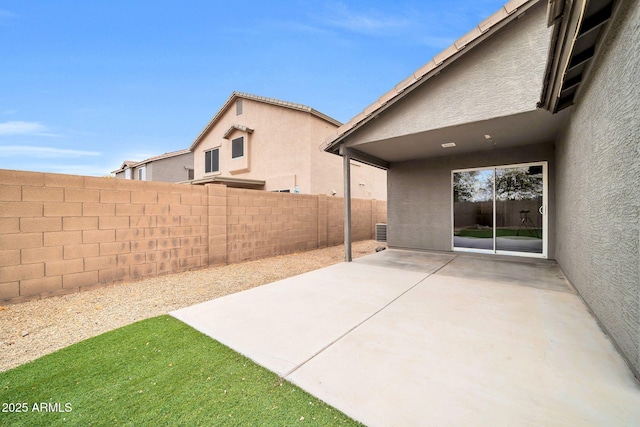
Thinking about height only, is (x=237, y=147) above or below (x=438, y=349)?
above

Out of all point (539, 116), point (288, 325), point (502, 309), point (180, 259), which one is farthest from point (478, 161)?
point (180, 259)

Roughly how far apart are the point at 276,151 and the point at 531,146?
11052 millimetres

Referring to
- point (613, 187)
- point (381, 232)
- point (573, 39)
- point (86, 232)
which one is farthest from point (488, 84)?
point (86, 232)

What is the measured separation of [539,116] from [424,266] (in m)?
3.75

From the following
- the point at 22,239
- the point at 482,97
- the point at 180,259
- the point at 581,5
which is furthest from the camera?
the point at 180,259

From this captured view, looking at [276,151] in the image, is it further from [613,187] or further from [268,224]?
[613,187]

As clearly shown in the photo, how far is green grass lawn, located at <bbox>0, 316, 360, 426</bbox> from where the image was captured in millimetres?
1815

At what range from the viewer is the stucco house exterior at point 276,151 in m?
13.5

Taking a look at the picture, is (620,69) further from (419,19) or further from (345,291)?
(419,19)

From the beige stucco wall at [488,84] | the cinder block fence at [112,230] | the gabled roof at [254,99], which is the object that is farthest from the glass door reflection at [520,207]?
the gabled roof at [254,99]

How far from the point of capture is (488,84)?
4.95 metres

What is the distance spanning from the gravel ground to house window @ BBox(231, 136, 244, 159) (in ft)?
36.4

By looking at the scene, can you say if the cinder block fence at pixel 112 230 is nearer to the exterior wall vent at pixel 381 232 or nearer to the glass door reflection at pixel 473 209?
the exterior wall vent at pixel 381 232

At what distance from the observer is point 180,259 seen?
6.21 meters
